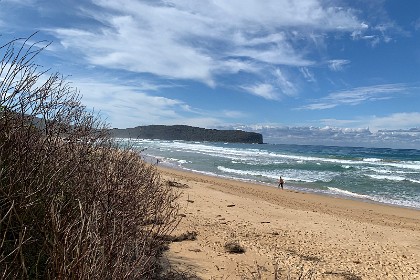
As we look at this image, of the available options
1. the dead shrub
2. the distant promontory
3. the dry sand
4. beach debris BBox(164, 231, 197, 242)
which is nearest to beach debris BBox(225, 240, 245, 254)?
the dry sand

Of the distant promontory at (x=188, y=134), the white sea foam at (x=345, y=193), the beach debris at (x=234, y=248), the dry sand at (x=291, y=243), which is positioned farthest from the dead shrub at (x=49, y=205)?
the distant promontory at (x=188, y=134)

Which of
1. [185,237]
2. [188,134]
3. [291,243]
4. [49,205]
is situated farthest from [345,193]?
[188,134]

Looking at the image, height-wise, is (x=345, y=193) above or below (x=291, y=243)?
below

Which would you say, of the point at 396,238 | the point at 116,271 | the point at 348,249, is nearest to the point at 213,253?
the point at 348,249

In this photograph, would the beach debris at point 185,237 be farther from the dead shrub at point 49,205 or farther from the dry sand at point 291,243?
the dead shrub at point 49,205

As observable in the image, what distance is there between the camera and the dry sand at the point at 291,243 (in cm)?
785

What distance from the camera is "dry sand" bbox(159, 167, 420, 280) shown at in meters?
7.85

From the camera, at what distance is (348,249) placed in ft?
32.9

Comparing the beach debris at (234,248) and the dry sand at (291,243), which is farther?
the beach debris at (234,248)

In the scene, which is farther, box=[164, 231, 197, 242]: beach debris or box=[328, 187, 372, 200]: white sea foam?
box=[328, 187, 372, 200]: white sea foam

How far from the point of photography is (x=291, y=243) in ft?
33.4

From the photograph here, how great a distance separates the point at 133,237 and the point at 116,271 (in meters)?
1.52

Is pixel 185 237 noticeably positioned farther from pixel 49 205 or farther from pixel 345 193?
pixel 345 193

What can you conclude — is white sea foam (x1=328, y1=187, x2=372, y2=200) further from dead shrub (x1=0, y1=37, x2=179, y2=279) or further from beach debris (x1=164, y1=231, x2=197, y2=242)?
dead shrub (x1=0, y1=37, x2=179, y2=279)
